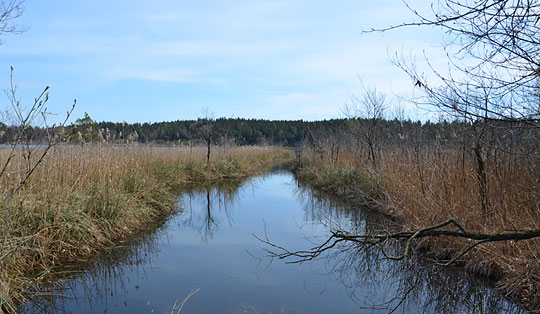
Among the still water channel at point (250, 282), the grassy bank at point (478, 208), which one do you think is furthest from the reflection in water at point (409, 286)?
the grassy bank at point (478, 208)

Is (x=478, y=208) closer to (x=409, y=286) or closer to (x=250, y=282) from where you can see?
(x=409, y=286)

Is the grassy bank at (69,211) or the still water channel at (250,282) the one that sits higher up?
the grassy bank at (69,211)

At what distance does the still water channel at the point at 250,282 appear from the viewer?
11.0 ft

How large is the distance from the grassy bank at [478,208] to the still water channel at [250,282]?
0.26 meters

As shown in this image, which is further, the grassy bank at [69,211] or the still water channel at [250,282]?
the grassy bank at [69,211]

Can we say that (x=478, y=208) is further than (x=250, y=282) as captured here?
Yes

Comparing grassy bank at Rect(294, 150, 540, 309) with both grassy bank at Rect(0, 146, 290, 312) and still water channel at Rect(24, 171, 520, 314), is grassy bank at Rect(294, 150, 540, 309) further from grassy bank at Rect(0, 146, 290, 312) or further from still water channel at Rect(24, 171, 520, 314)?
grassy bank at Rect(0, 146, 290, 312)

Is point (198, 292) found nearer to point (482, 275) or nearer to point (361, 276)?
point (361, 276)

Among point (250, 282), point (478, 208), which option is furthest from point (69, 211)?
point (478, 208)

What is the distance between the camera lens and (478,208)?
4.37 metres

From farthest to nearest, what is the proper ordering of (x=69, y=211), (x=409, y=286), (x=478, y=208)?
(x=69, y=211)
(x=478, y=208)
(x=409, y=286)

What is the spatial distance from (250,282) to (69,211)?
2437 millimetres

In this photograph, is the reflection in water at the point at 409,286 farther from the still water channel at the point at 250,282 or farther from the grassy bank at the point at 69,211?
the grassy bank at the point at 69,211

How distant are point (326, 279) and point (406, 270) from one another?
100 centimetres
